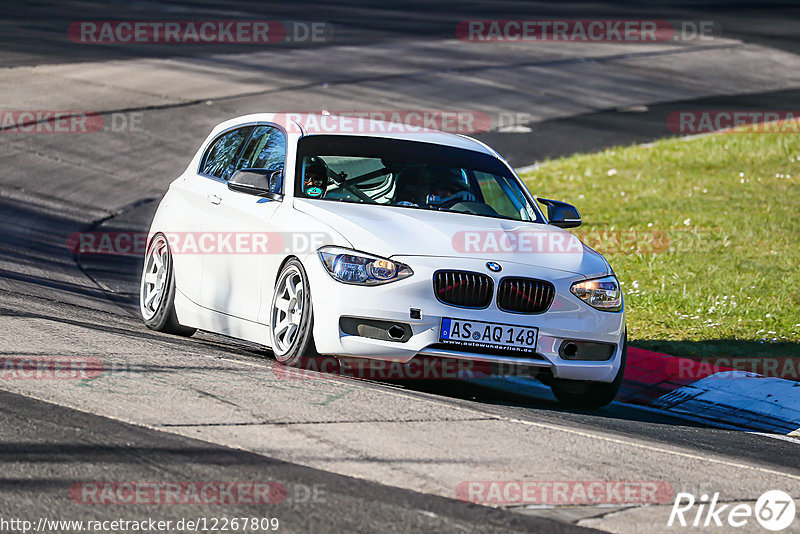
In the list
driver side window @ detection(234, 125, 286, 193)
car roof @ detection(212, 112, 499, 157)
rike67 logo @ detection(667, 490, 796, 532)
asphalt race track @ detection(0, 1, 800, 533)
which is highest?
car roof @ detection(212, 112, 499, 157)

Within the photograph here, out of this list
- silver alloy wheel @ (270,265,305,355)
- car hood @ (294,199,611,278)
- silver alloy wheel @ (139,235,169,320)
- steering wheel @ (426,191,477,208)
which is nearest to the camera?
car hood @ (294,199,611,278)

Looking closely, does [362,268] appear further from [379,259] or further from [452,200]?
[452,200]

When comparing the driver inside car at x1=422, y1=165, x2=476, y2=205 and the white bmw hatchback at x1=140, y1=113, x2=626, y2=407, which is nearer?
the white bmw hatchback at x1=140, y1=113, x2=626, y2=407

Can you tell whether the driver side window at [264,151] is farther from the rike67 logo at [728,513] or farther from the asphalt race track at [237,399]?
the rike67 logo at [728,513]

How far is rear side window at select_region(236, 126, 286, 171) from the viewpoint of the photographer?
9.09 meters

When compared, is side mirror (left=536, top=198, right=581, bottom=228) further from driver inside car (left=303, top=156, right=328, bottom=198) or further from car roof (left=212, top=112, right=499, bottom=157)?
driver inside car (left=303, top=156, right=328, bottom=198)

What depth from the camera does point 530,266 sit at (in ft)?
26.0

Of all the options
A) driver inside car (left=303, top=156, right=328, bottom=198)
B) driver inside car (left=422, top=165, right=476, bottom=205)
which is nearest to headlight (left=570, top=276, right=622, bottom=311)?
driver inside car (left=422, top=165, right=476, bottom=205)

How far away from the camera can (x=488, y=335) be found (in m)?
7.71

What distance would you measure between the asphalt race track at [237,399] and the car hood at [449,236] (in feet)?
2.84

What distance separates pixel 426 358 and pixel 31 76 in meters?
17.1

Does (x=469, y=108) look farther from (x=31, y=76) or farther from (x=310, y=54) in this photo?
(x=31, y=76)

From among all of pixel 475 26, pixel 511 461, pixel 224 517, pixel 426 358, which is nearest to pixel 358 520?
pixel 224 517

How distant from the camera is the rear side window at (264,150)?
9094 millimetres
